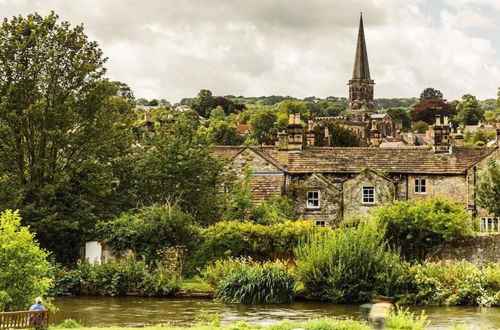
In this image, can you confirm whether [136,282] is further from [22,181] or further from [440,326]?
[440,326]

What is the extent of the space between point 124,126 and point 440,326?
86.2 ft

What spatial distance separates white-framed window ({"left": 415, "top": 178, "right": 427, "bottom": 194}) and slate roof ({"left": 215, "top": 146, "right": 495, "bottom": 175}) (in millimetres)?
545

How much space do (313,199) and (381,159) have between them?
216 inches

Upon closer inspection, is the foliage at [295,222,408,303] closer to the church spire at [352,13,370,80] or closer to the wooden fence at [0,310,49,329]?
the wooden fence at [0,310,49,329]

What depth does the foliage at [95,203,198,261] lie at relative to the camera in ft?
125

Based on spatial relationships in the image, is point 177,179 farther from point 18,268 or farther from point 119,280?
point 18,268

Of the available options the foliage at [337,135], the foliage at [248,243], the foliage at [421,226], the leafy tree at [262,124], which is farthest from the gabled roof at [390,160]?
the leafy tree at [262,124]

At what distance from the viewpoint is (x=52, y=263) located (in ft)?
123

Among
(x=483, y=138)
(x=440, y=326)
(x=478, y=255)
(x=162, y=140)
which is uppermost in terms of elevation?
(x=483, y=138)

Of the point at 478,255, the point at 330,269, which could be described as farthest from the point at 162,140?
the point at 478,255

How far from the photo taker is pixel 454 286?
32.8 meters

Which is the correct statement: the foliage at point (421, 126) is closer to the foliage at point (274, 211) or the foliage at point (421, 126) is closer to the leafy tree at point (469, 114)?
the leafy tree at point (469, 114)

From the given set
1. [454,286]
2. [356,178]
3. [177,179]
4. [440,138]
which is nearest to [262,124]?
[440,138]

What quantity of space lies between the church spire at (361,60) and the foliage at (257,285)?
418 ft
